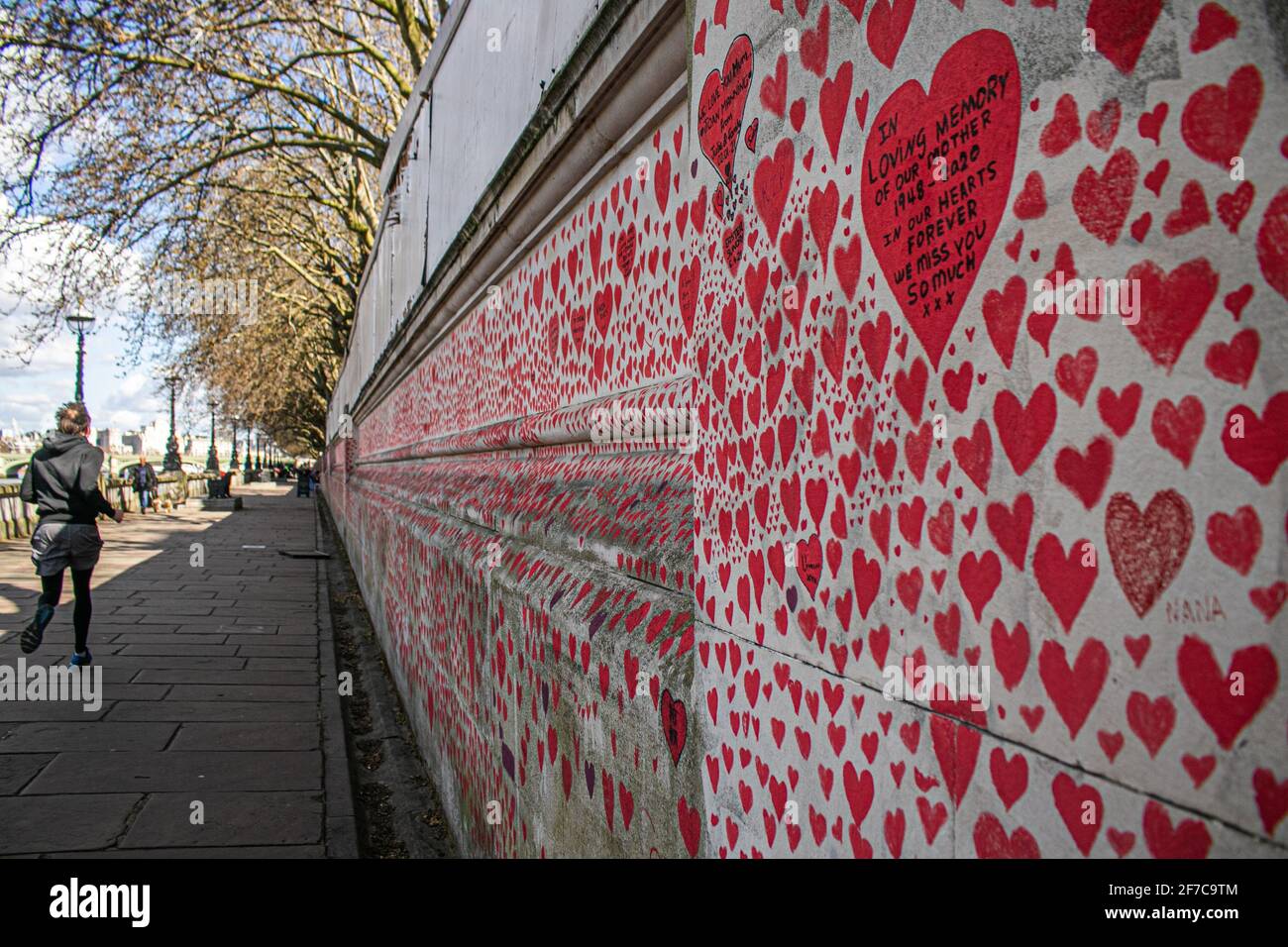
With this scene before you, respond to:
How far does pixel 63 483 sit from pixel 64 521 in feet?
0.89

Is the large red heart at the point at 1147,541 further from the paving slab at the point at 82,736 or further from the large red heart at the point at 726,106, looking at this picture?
the paving slab at the point at 82,736

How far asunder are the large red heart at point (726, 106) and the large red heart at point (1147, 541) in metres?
0.99

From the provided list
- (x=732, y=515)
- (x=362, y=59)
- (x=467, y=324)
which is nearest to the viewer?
(x=732, y=515)

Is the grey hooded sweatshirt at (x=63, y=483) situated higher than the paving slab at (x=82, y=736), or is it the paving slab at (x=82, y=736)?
the grey hooded sweatshirt at (x=63, y=483)

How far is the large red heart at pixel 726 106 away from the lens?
61.2 inches

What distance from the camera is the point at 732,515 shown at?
156 centimetres

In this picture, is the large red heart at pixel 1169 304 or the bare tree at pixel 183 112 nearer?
the large red heart at pixel 1169 304

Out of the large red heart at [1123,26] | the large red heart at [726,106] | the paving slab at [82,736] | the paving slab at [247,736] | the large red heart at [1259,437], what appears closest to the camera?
the large red heart at [1259,437]

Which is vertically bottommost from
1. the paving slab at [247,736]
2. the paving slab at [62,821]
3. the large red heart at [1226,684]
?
the paving slab at [247,736]


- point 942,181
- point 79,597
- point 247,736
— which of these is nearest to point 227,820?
point 247,736

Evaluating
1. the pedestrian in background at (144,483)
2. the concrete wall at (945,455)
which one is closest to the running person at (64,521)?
the concrete wall at (945,455)
